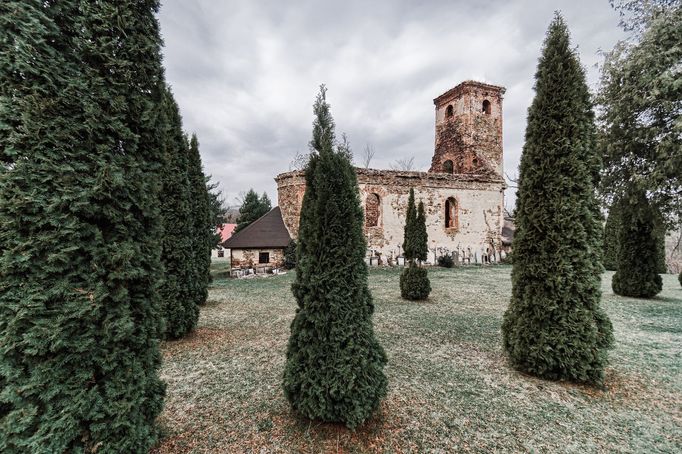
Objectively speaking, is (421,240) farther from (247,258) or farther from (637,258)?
(247,258)

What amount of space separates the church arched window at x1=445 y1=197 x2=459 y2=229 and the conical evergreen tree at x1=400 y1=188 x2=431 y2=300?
10399 mm

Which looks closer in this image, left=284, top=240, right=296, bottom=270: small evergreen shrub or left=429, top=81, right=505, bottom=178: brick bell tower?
left=284, top=240, right=296, bottom=270: small evergreen shrub

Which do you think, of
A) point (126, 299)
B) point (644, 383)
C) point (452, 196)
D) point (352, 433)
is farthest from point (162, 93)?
point (452, 196)

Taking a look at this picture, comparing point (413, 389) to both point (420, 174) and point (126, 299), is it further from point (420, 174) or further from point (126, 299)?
point (420, 174)

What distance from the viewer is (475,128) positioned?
1958cm

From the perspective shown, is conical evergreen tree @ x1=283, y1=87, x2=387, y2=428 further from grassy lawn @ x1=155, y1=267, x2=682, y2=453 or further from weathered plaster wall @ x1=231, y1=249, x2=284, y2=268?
weathered plaster wall @ x1=231, y1=249, x2=284, y2=268

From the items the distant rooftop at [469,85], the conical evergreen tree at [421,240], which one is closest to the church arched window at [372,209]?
the conical evergreen tree at [421,240]

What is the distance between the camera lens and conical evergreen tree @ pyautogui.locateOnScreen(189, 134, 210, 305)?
246 inches

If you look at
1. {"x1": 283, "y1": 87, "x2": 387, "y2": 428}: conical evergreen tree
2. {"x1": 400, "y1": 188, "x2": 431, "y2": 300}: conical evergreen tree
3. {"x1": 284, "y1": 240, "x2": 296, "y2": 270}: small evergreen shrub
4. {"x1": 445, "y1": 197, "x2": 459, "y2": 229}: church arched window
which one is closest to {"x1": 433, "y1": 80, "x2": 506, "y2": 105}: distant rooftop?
{"x1": 445, "y1": 197, "x2": 459, "y2": 229}: church arched window

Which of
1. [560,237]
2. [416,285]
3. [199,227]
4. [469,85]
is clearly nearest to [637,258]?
[416,285]

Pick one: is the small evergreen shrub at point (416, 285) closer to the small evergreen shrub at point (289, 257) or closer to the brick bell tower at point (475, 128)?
the small evergreen shrub at point (289, 257)

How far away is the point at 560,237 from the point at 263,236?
1384 centimetres

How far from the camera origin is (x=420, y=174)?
17891mm

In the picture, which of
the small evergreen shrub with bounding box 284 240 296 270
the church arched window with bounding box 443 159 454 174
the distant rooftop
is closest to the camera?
the small evergreen shrub with bounding box 284 240 296 270
